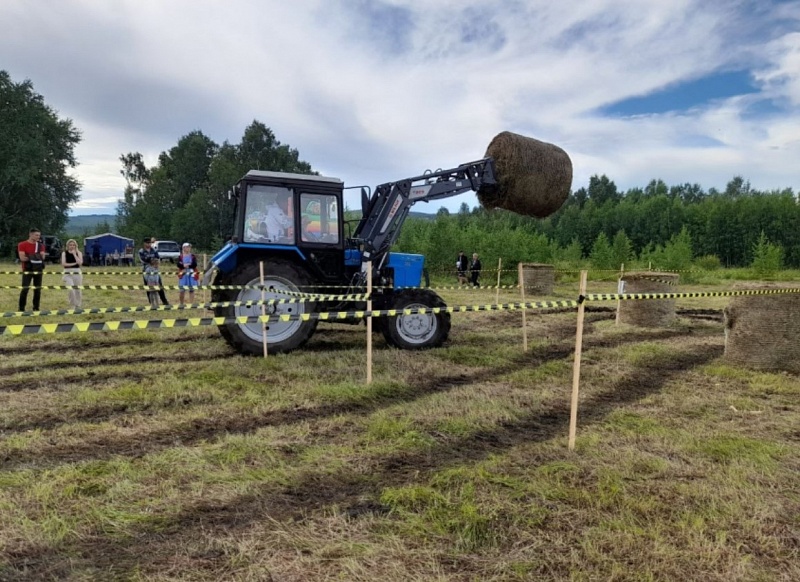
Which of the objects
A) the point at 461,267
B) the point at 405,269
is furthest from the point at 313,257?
the point at 461,267

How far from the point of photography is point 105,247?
41.0 metres

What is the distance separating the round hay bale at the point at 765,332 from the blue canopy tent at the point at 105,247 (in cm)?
3670

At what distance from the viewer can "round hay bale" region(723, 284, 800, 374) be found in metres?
6.41

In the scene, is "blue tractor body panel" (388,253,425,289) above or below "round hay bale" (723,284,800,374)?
above

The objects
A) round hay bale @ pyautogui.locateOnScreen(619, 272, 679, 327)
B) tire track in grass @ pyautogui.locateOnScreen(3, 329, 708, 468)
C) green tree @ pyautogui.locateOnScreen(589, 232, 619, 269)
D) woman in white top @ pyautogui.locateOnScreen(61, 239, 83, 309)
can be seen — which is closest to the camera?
tire track in grass @ pyautogui.locateOnScreen(3, 329, 708, 468)

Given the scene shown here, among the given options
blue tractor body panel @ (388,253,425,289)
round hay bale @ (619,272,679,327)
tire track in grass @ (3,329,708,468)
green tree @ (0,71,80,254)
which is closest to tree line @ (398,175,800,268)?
round hay bale @ (619,272,679,327)

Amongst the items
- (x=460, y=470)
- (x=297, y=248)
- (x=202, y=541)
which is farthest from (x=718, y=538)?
(x=297, y=248)

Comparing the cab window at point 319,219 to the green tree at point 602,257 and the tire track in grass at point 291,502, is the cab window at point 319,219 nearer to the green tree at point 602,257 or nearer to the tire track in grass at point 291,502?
the tire track in grass at point 291,502

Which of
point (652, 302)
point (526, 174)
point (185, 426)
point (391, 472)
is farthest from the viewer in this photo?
point (652, 302)

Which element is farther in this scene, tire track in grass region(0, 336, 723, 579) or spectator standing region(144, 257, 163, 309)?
spectator standing region(144, 257, 163, 309)

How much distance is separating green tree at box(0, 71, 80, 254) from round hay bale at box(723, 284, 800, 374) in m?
39.5

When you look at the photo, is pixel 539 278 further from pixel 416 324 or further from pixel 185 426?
pixel 185 426

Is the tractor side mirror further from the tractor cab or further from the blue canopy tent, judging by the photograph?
the blue canopy tent

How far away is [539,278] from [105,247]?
35.9m
